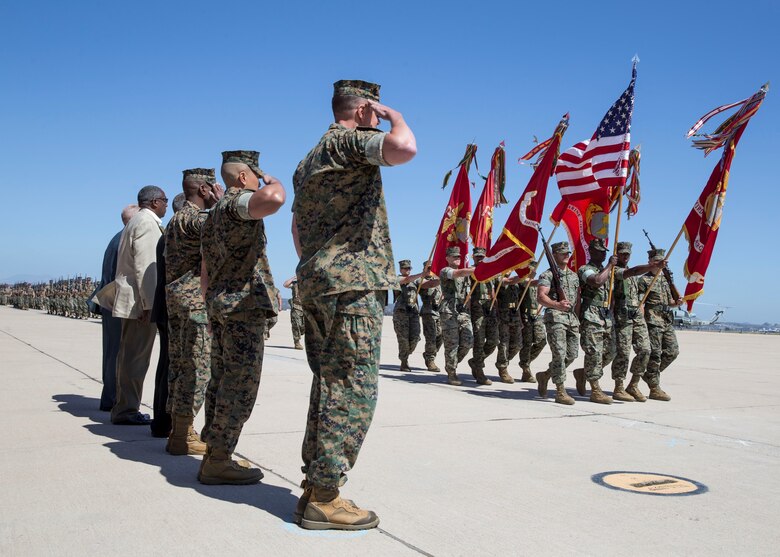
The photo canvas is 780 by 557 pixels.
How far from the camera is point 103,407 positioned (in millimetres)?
6961

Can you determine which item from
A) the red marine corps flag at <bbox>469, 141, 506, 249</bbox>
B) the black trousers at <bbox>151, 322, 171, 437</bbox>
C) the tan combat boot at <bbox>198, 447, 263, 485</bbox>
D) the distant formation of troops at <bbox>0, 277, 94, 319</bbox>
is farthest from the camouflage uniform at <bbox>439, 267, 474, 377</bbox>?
the distant formation of troops at <bbox>0, 277, 94, 319</bbox>

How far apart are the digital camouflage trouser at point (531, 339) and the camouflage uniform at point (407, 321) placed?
2.42 metres

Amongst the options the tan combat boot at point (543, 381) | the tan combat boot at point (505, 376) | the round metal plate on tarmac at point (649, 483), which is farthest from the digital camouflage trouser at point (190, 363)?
the tan combat boot at point (505, 376)

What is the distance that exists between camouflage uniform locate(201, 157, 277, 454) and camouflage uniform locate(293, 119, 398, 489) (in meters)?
0.66

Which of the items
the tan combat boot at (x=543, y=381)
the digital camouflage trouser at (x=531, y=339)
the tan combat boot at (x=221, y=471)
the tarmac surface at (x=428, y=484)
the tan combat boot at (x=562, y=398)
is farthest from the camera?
the digital camouflage trouser at (x=531, y=339)

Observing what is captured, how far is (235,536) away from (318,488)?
42 cm

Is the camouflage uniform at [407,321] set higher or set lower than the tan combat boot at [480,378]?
higher

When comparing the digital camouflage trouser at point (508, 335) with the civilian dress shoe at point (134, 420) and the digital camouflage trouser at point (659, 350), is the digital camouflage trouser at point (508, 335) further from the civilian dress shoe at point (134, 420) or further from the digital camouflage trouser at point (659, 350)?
the civilian dress shoe at point (134, 420)

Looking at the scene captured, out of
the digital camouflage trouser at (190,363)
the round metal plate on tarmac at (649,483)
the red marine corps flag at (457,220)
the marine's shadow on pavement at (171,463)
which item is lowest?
the marine's shadow on pavement at (171,463)

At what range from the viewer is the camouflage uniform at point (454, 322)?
34.5 feet

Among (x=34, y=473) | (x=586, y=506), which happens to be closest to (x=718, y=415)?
(x=586, y=506)

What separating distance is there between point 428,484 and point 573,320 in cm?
528

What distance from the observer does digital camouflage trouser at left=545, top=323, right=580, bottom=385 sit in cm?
848

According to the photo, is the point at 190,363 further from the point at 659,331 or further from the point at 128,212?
the point at 659,331
